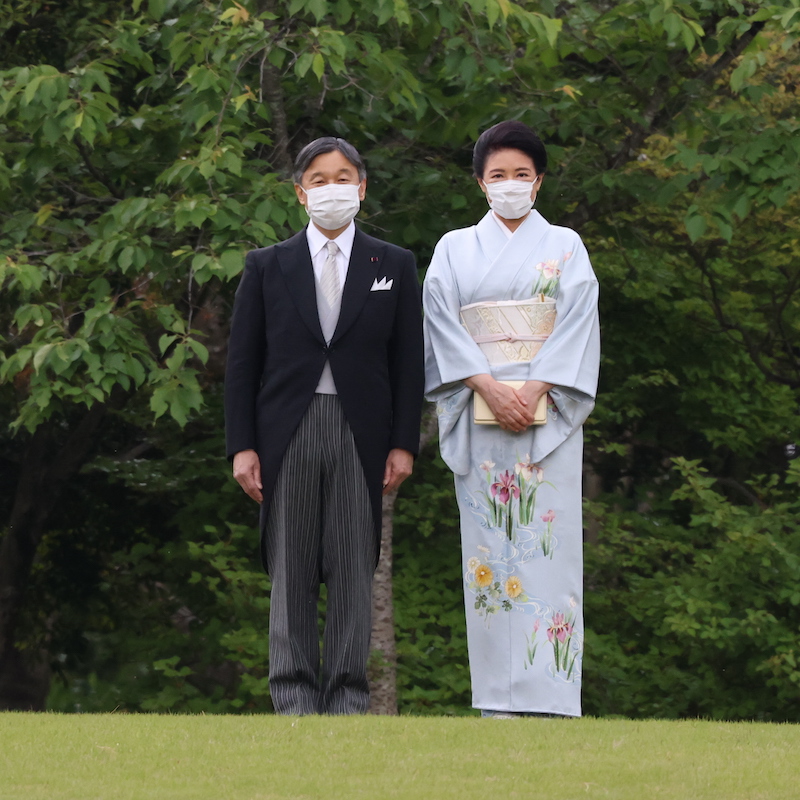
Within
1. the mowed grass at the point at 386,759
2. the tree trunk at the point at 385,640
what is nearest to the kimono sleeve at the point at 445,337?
the mowed grass at the point at 386,759

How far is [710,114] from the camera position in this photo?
723 centimetres

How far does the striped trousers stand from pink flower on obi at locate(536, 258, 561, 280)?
35.7 inches

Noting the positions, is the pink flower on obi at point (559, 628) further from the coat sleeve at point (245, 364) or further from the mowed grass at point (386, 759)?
the coat sleeve at point (245, 364)

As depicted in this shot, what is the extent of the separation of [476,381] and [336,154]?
908 mm

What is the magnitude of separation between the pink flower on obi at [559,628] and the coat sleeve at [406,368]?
777 mm

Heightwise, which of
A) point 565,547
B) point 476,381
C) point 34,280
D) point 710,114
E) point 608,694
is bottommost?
point 608,694

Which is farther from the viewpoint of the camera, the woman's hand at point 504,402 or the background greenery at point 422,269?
the background greenery at point 422,269

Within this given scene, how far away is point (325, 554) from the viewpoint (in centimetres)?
454

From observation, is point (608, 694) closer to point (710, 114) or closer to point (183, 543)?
point (183, 543)

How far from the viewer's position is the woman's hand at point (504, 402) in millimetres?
4750

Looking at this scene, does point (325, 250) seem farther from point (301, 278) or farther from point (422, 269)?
point (422, 269)

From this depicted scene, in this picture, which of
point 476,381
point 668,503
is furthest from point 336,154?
point 668,503

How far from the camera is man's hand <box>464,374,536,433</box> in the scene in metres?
4.75

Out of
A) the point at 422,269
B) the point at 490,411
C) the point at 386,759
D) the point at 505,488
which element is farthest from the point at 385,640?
the point at 386,759
